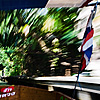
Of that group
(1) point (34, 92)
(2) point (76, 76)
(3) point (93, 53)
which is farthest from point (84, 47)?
(1) point (34, 92)

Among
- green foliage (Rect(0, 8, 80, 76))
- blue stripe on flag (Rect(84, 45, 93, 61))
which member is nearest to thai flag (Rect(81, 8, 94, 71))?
blue stripe on flag (Rect(84, 45, 93, 61))

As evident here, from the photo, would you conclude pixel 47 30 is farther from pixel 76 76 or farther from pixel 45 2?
pixel 76 76

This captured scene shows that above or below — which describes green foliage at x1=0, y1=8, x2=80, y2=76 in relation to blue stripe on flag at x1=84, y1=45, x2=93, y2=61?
above

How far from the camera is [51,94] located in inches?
179

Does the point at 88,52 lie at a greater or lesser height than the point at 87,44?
lesser

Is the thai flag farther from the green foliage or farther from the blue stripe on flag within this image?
the green foliage

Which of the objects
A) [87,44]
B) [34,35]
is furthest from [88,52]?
[34,35]

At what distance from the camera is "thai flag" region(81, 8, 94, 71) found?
2.97 metres

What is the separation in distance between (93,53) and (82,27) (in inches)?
25.5

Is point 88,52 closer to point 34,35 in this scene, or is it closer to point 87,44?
point 87,44

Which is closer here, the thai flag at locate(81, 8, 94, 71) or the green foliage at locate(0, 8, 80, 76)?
the thai flag at locate(81, 8, 94, 71)

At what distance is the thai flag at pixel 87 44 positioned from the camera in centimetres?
297

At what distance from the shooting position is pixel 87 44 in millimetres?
3031

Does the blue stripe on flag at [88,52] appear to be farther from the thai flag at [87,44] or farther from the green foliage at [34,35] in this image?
the green foliage at [34,35]
